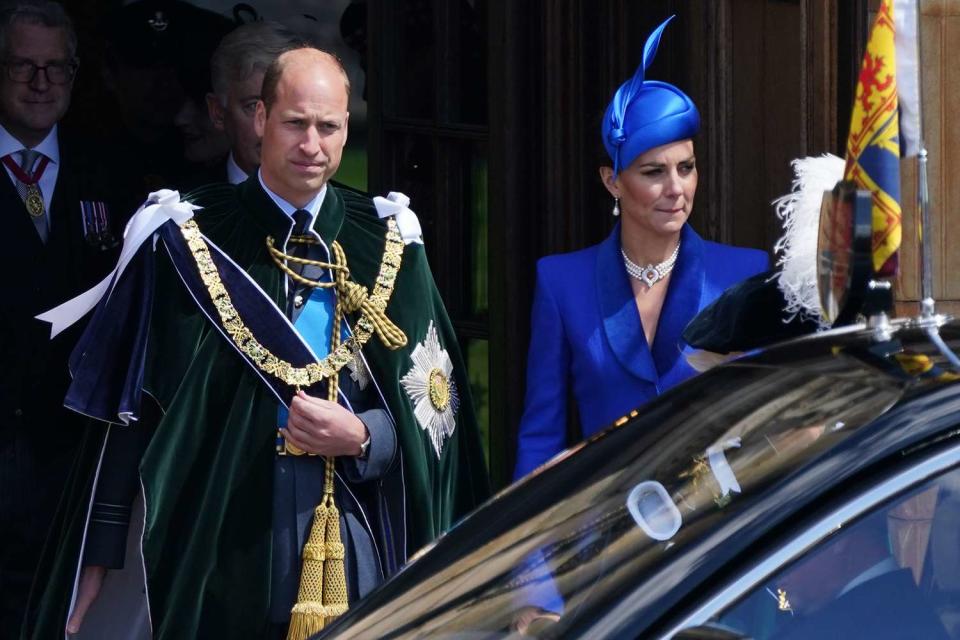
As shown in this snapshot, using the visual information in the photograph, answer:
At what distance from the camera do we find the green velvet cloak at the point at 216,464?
13.8ft

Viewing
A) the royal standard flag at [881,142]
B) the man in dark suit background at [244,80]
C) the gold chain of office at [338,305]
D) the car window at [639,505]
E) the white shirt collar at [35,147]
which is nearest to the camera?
the car window at [639,505]

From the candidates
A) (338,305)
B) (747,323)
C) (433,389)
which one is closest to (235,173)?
(338,305)

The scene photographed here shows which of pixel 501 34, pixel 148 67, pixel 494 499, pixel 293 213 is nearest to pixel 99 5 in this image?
pixel 148 67

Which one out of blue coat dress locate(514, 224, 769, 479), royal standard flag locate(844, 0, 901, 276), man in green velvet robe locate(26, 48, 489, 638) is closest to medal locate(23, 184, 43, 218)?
man in green velvet robe locate(26, 48, 489, 638)

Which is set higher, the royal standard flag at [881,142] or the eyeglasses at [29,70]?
the eyeglasses at [29,70]

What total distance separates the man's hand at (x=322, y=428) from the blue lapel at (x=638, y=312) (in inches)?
24.3

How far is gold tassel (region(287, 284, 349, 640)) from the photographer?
4125 mm

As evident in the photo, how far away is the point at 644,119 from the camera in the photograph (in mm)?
4309

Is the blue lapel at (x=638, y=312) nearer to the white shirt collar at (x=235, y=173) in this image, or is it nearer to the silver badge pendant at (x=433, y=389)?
the silver badge pendant at (x=433, y=389)

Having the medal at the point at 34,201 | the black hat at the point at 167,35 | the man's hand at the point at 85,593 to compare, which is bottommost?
the man's hand at the point at 85,593

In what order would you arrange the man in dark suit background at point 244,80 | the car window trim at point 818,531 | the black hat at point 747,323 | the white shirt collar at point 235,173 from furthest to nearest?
the white shirt collar at point 235,173, the man in dark suit background at point 244,80, the black hat at point 747,323, the car window trim at point 818,531

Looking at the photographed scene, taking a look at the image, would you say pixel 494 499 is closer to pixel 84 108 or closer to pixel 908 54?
pixel 908 54

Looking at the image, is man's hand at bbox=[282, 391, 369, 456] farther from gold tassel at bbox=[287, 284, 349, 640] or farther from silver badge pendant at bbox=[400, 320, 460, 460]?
silver badge pendant at bbox=[400, 320, 460, 460]

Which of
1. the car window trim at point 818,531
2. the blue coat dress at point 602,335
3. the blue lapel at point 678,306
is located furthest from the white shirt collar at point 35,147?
the car window trim at point 818,531
